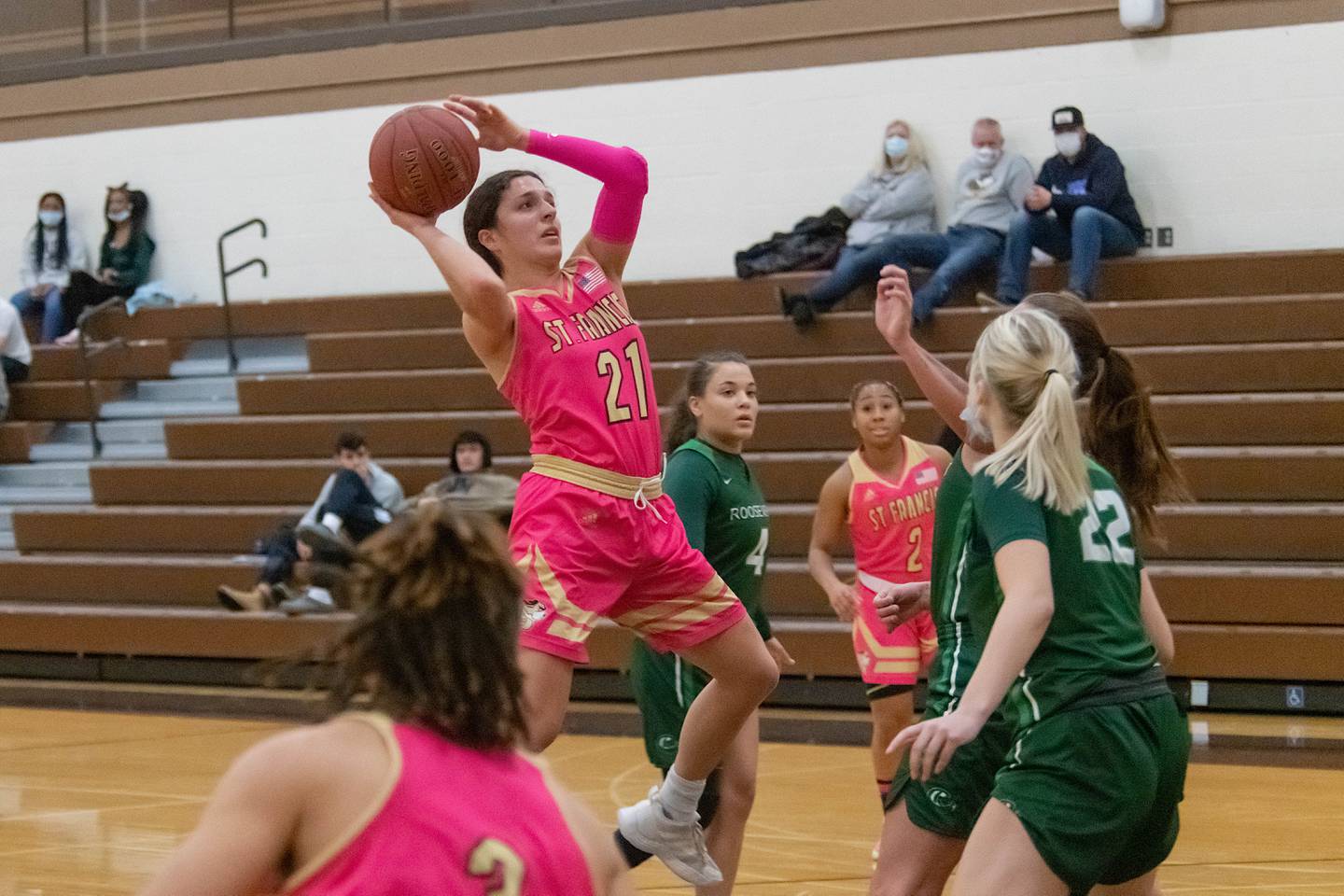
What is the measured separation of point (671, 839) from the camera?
4094 millimetres

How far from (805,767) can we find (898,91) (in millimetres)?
5498

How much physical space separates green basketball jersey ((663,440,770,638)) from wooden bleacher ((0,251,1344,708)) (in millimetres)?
3845

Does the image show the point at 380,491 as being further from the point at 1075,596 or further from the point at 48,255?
the point at 1075,596

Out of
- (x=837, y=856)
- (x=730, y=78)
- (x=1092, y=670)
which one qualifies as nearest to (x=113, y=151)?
(x=730, y=78)

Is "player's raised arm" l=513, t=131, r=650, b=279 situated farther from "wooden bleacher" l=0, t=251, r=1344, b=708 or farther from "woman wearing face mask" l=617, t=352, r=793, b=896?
"wooden bleacher" l=0, t=251, r=1344, b=708

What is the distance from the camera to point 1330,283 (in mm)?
A: 9484

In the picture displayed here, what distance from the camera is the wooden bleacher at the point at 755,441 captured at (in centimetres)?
832

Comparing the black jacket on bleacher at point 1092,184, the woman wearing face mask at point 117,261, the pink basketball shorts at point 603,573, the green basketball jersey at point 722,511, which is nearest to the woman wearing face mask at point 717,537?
the green basketball jersey at point 722,511

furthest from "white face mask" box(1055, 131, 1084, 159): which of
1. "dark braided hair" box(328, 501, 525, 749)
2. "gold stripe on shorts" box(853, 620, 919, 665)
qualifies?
"dark braided hair" box(328, 501, 525, 749)

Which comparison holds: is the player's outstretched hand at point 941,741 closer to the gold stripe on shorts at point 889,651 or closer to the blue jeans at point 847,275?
the gold stripe on shorts at point 889,651

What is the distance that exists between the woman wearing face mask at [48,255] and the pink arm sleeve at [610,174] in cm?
1001

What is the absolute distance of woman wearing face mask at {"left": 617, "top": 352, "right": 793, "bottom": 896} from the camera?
14.5 ft

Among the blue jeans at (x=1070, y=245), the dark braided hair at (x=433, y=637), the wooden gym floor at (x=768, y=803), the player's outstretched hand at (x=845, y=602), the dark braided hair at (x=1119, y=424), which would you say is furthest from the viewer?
the blue jeans at (x=1070, y=245)

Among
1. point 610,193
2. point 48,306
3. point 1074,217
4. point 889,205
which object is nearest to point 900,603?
point 610,193
